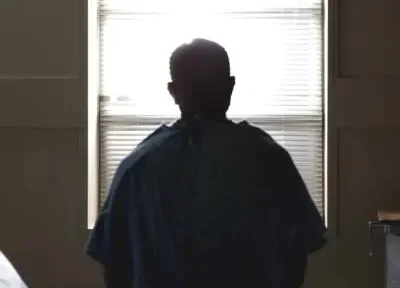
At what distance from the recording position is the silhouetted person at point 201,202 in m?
1.48

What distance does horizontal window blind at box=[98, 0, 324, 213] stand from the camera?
9.77 feet

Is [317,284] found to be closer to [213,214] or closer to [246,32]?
[246,32]

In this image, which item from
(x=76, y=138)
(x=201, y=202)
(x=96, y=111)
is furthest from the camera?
(x=96, y=111)

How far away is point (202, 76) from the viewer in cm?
155

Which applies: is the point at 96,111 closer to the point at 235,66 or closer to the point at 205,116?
the point at 235,66

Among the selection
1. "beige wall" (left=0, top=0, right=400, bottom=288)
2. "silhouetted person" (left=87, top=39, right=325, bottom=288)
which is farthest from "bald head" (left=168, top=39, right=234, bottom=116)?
"beige wall" (left=0, top=0, right=400, bottom=288)

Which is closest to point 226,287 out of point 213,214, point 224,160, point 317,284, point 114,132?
point 213,214

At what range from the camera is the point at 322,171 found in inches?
118

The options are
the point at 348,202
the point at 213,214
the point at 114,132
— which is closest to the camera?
the point at 213,214

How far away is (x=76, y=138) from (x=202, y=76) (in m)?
1.48

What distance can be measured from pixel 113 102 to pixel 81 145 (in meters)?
0.26

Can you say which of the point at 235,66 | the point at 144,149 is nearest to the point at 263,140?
the point at 144,149

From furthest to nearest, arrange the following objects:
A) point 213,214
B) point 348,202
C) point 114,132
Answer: point 114,132
point 348,202
point 213,214

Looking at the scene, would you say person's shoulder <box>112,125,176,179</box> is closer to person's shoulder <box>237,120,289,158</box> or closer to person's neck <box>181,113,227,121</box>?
person's neck <box>181,113,227,121</box>
